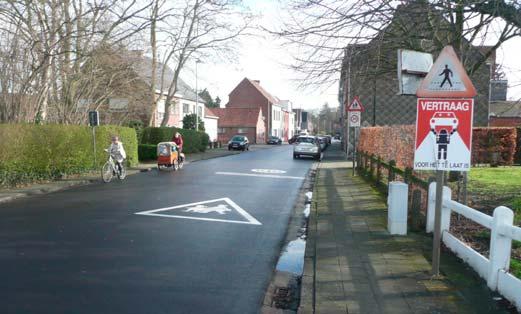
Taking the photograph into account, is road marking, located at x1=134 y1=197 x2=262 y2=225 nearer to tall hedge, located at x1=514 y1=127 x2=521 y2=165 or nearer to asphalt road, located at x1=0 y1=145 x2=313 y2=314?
asphalt road, located at x1=0 y1=145 x2=313 y2=314

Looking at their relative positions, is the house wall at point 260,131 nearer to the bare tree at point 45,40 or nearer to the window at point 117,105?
the window at point 117,105

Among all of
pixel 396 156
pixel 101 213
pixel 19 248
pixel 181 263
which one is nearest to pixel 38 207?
pixel 101 213

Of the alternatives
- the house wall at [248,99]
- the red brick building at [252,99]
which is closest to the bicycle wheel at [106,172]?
the house wall at [248,99]

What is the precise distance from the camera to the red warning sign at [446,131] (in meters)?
4.95

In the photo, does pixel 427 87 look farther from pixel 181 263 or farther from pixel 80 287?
pixel 80 287

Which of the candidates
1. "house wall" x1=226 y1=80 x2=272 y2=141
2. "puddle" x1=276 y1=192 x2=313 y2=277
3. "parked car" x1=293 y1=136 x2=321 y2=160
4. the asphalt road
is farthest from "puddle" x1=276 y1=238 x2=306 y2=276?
"house wall" x1=226 y1=80 x2=272 y2=141

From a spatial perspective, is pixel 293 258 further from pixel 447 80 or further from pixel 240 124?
pixel 240 124

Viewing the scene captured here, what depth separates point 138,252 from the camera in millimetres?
6402

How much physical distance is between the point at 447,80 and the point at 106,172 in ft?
42.5

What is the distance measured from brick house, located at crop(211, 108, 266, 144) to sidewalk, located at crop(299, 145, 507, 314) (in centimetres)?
6121

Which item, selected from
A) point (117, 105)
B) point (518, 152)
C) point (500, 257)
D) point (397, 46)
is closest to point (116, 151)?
point (397, 46)

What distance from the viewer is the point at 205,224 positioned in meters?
8.50

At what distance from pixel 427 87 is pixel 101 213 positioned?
7.08 m

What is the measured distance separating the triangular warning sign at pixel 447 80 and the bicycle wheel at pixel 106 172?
12.7 metres
